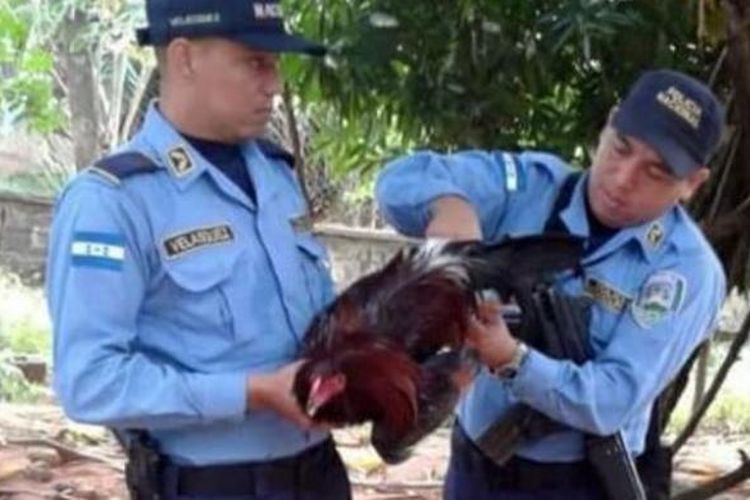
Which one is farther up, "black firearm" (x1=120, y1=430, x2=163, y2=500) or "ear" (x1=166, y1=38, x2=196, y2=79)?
"ear" (x1=166, y1=38, x2=196, y2=79)

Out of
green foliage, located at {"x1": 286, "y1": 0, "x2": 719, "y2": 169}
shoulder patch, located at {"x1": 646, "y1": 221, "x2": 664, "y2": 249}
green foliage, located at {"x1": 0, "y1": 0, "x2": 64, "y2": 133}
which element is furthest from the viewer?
green foliage, located at {"x1": 0, "y1": 0, "x2": 64, "y2": 133}

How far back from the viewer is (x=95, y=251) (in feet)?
8.28

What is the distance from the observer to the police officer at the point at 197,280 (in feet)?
8.34

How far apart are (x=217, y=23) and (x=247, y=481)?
2.20 feet

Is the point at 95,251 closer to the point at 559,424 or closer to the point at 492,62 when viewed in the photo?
the point at 559,424

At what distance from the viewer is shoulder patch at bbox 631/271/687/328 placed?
2.91 m

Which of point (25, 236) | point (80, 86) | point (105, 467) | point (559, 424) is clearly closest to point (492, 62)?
point (559, 424)

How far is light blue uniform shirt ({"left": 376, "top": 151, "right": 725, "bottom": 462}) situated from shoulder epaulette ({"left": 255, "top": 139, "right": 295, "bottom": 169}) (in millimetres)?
224

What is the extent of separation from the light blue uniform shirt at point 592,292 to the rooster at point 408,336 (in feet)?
0.59

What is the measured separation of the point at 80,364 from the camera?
2.53 metres

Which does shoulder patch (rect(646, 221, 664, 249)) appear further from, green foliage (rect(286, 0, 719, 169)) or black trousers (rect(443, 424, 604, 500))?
green foliage (rect(286, 0, 719, 169))

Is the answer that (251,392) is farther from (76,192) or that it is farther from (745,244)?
(745,244)

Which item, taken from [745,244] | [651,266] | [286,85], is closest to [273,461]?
[651,266]

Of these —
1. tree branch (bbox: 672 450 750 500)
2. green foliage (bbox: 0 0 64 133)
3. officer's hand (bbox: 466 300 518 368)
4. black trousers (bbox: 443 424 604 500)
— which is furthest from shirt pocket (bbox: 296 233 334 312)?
green foliage (bbox: 0 0 64 133)
